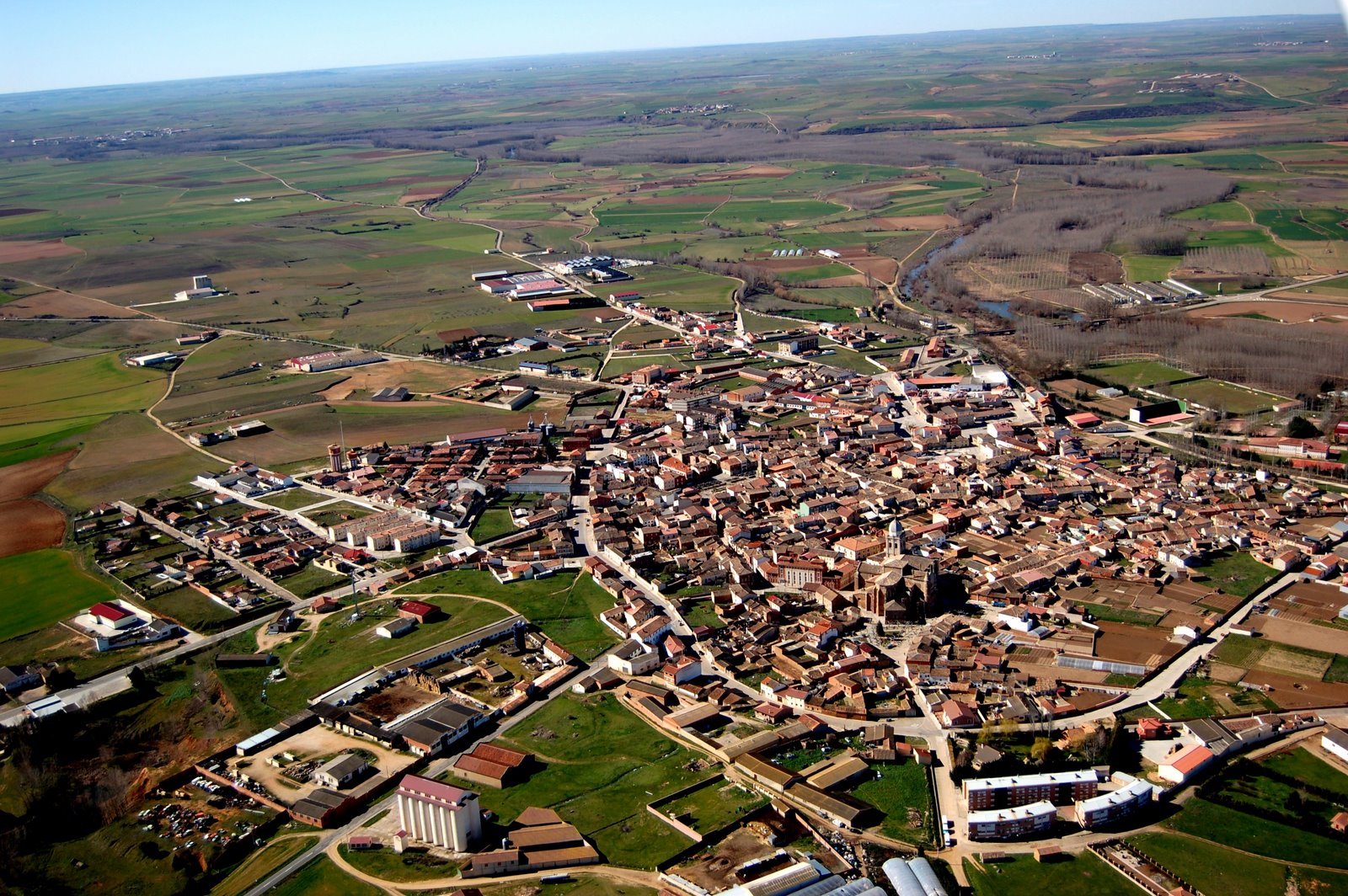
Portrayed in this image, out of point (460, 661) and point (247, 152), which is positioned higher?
point (247, 152)

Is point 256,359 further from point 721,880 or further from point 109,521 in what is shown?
point 721,880

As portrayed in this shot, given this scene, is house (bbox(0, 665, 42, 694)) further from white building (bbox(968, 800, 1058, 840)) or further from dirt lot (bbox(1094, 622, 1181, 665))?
dirt lot (bbox(1094, 622, 1181, 665))

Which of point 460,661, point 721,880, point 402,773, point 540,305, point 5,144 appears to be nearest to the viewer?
point 721,880

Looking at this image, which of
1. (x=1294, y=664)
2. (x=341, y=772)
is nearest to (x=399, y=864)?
(x=341, y=772)

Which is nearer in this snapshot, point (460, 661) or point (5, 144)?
point (460, 661)

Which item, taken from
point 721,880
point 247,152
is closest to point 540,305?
point 721,880

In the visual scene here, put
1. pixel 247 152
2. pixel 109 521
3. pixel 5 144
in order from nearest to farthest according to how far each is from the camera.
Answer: pixel 109 521, pixel 247 152, pixel 5 144
